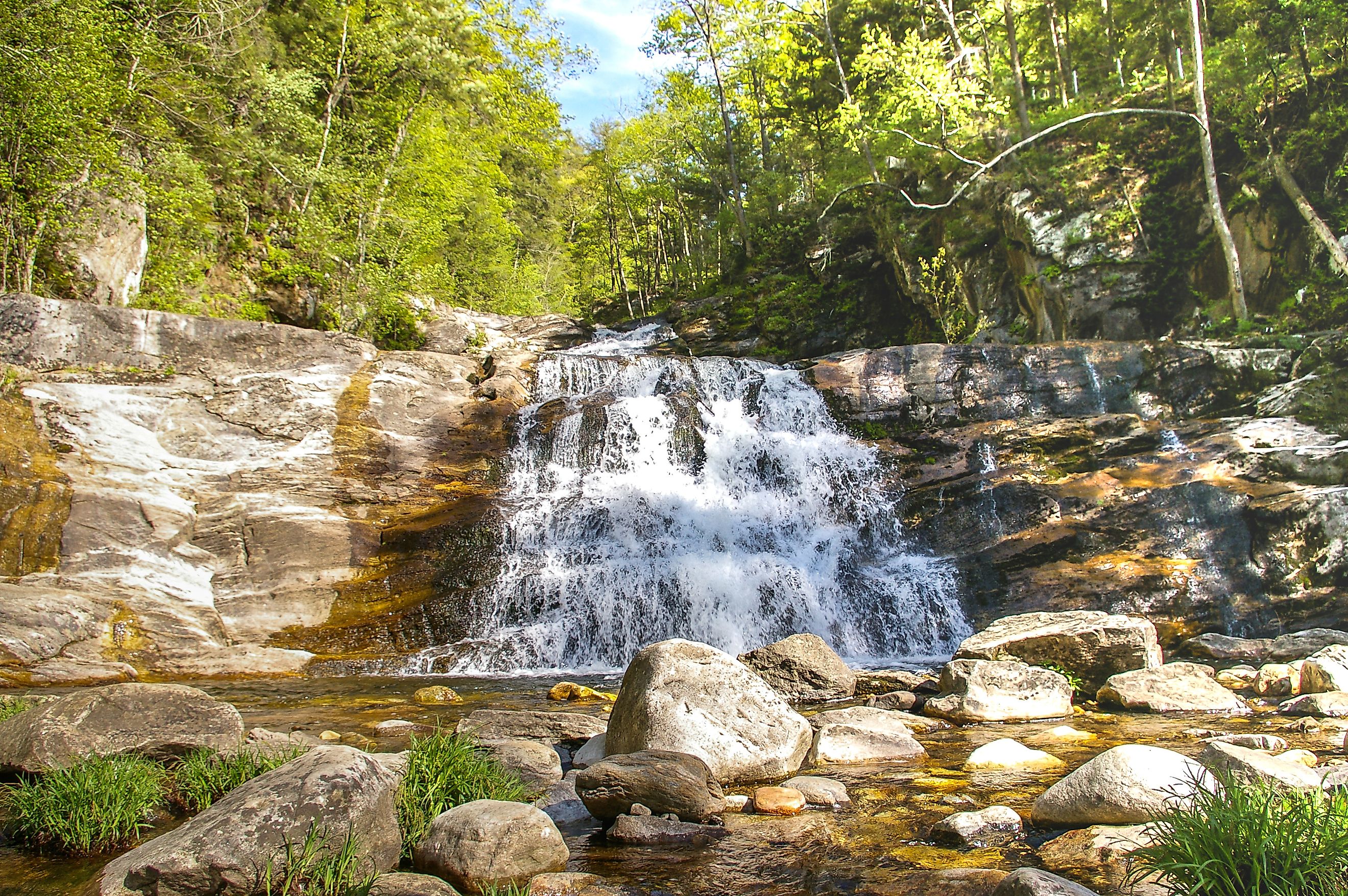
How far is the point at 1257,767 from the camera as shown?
3418 millimetres

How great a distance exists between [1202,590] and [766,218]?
2235cm

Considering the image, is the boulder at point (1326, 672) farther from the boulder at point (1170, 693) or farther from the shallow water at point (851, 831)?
the shallow water at point (851, 831)

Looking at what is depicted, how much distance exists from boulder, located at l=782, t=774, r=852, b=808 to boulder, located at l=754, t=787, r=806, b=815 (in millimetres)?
47

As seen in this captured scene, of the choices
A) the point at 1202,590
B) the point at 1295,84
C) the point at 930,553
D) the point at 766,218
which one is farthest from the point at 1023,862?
the point at 766,218

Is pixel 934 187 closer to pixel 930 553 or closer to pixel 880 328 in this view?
pixel 880 328

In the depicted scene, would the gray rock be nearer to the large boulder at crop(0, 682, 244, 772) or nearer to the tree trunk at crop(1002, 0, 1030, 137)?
the large boulder at crop(0, 682, 244, 772)

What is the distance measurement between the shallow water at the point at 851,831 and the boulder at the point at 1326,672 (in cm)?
87

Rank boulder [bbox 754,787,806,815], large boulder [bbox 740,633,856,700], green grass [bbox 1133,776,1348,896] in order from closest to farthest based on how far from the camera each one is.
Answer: green grass [bbox 1133,776,1348,896]
boulder [bbox 754,787,806,815]
large boulder [bbox 740,633,856,700]

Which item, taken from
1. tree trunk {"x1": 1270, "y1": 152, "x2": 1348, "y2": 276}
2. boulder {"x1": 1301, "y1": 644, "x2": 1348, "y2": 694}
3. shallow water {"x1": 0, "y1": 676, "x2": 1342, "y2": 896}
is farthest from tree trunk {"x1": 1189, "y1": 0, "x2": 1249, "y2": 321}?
shallow water {"x1": 0, "y1": 676, "x2": 1342, "y2": 896}

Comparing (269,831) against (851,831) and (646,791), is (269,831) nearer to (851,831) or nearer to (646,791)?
(646,791)

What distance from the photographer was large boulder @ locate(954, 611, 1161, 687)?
7457 millimetres

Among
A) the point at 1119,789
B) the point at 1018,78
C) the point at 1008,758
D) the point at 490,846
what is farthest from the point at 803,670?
the point at 1018,78

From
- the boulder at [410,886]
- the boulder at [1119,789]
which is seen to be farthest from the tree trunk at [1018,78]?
the boulder at [410,886]

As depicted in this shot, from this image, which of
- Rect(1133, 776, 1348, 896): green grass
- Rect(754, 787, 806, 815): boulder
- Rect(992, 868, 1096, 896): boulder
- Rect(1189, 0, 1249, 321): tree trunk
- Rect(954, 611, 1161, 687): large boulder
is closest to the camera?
Rect(1133, 776, 1348, 896): green grass
